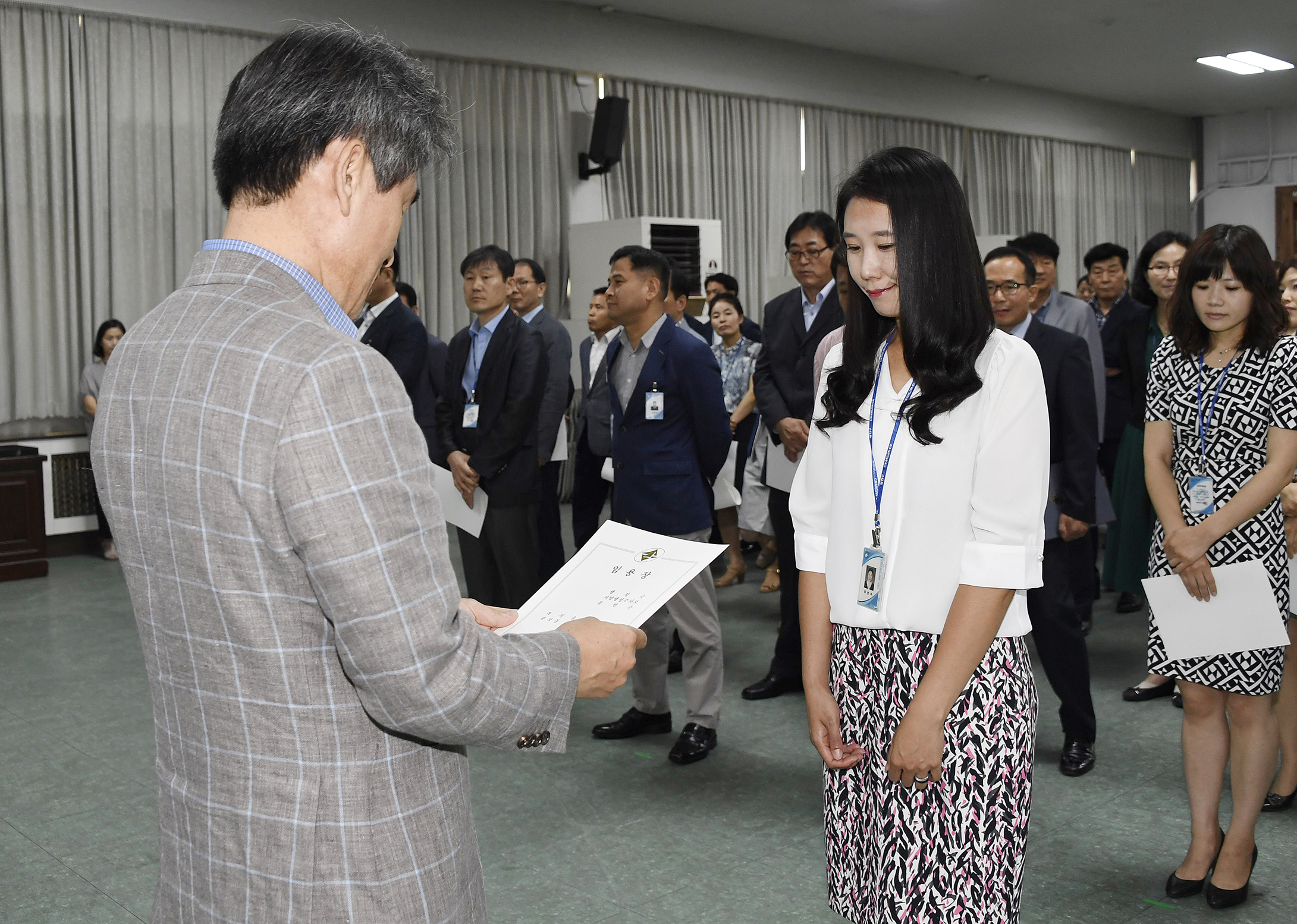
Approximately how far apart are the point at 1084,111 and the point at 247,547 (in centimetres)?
1373

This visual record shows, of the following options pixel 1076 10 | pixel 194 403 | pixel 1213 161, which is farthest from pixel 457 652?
pixel 1213 161

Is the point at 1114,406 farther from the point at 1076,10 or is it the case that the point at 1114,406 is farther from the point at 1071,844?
the point at 1076,10

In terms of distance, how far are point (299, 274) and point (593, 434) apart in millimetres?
3508

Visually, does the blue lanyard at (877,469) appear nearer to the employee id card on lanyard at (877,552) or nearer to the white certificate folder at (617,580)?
the employee id card on lanyard at (877,552)

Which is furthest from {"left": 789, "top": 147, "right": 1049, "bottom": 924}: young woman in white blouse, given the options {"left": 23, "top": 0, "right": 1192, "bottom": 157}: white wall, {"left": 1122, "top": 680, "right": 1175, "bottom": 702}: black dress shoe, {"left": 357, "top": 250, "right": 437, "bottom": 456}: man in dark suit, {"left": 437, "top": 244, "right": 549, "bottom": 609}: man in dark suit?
{"left": 23, "top": 0, "right": 1192, "bottom": 157}: white wall

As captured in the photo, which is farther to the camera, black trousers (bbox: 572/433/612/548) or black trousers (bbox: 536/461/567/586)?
black trousers (bbox: 536/461/567/586)

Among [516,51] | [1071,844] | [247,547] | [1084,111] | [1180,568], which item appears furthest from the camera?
[1084,111]

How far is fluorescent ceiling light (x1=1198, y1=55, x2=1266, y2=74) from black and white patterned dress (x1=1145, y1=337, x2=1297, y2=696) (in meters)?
10.0

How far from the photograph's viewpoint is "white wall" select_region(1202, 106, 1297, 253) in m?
13.5

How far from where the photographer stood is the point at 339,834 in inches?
38.5

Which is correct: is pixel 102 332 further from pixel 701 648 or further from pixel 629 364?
pixel 701 648

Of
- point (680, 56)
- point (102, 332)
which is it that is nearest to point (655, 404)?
point (102, 332)

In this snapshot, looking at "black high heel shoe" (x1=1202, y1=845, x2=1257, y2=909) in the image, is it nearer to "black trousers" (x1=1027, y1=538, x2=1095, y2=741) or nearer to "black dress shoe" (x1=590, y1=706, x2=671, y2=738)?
"black trousers" (x1=1027, y1=538, x2=1095, y2=741)

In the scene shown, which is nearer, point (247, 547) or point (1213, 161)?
point (247, 547)
